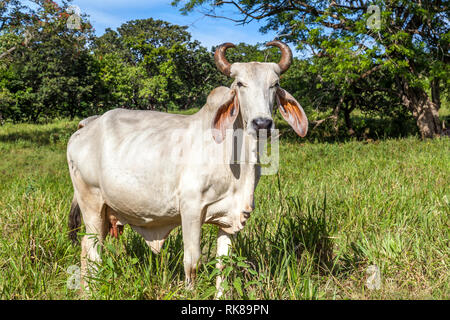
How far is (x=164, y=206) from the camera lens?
2385 mm

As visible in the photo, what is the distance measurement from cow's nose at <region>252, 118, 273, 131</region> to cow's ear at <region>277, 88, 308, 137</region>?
0.35 metres

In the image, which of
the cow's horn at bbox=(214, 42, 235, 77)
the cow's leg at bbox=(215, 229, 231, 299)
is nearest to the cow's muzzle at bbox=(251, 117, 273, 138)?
the cow's horn at bbox=(214, 42, 235, 77)

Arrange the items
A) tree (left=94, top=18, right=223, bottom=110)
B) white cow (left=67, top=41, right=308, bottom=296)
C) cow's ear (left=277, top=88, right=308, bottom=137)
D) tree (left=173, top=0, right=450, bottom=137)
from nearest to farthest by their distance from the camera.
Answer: white cow (left=67, top=41, right=308, bottom=296), cow's ear (left=277, top=88, right=308, bottom=137), tree (left=173, top=0, right=450, bottom=137), tree (left=94, top=18, right=223, bottom=110)

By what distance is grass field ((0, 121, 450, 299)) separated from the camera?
2.58 m

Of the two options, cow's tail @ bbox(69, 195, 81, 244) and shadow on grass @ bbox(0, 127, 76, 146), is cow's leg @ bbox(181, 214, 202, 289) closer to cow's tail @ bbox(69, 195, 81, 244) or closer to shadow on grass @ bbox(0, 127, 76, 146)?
cow's tail @ bbox(69, 195, 81, 244)

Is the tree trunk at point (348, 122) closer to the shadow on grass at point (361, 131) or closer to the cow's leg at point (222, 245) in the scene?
the shadow on grass at point (361, 131)

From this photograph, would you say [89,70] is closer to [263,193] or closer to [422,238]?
[263,193]

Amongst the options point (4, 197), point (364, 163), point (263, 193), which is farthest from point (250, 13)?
point (4, 197)

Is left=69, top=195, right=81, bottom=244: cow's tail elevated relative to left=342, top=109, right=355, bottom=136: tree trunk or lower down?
lower down

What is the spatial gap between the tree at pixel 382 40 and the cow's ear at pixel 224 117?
256 inches

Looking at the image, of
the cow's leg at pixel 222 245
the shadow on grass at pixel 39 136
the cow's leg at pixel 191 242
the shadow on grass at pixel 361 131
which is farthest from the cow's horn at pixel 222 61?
the shadow on grass at pixel 39 136

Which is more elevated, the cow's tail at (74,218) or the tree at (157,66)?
the tree at (157,66)

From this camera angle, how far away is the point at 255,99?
2092 millimetres

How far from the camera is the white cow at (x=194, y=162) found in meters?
2.20
